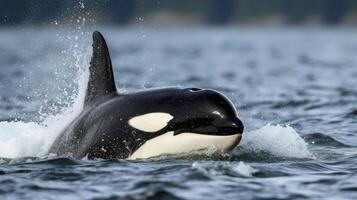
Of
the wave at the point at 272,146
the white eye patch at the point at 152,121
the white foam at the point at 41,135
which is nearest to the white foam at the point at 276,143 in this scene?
the wave at the point at 272,146

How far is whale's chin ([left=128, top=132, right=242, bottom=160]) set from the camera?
12.2 metres

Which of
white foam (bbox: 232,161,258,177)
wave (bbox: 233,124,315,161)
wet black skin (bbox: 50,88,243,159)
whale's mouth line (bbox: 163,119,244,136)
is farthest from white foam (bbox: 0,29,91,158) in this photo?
white foam (bbox: 232,161,258,177)

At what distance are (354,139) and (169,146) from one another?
4.47 m

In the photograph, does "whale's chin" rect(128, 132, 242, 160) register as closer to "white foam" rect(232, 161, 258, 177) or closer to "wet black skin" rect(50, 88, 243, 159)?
"wet black skin" rect(50, 88, 243, 159)

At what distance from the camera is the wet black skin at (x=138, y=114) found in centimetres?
1213

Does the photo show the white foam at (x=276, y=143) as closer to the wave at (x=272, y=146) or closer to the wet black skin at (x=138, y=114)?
the wave at (x=272, y=146)

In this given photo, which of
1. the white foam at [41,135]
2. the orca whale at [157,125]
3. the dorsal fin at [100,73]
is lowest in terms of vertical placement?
the white foam at [41,135]

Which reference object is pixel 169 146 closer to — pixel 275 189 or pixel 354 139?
pixel 275 189

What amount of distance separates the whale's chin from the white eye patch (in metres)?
0.14

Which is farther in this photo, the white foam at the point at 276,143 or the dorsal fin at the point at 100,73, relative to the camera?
the white foam at the point at 276,143

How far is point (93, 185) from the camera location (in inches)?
445

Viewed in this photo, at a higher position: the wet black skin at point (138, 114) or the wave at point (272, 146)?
the wet black skin at point (138, 114)

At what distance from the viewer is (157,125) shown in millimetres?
12336

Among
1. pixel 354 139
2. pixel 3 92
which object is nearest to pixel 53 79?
pixel 3 92
